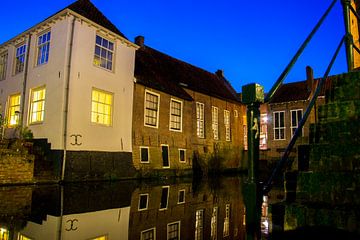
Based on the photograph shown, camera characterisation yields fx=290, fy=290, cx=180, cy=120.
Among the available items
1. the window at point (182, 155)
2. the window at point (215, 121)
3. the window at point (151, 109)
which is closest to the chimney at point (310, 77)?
Result: the window at point (215, 121)

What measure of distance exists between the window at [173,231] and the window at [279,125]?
24.0 metres

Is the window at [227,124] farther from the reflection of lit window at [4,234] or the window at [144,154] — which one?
the reflection of lit window at [4,234]

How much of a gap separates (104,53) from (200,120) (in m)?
9.32

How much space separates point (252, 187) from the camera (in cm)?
260

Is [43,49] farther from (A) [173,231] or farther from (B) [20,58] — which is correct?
(A) [173,231]

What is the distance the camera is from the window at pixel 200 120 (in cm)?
2081

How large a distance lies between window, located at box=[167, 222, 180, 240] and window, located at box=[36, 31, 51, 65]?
1145cm

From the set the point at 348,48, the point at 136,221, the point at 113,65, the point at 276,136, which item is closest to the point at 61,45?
the point at 113,65

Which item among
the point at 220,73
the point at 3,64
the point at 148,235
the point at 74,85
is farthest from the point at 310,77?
the point at 148,235

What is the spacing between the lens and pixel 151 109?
54.5ft

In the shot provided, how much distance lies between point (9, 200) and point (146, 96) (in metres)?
10.4

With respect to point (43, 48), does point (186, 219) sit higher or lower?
lower

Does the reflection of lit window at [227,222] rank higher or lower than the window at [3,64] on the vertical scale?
lower

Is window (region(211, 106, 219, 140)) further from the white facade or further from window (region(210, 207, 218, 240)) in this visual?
window (region(210, 207, 218, 240))
